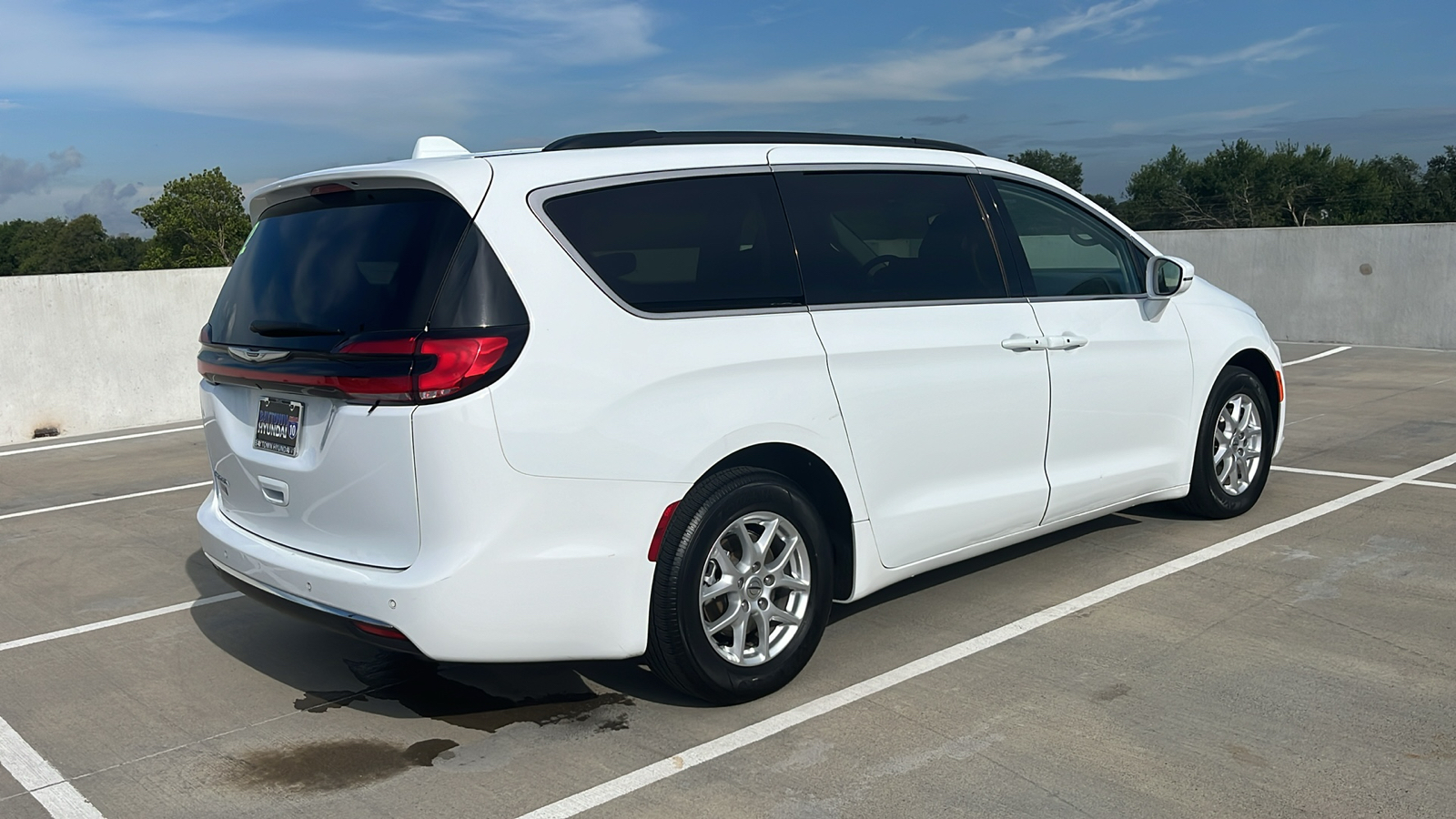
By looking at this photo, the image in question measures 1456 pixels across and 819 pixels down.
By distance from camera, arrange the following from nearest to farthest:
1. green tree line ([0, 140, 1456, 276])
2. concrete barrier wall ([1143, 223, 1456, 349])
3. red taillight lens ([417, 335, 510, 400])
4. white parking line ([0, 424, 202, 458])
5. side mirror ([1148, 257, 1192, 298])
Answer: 1. red taillight lens ([417, 335, 510, 400])
2. side mirror ([1148, 257, 1192, 298])
3. white parking line ([0, 424, 202, 458])
4. concrete barrier wall ([1143, 223, 1456, 349])
5. green tree line ([0, 140, 1456, 276])

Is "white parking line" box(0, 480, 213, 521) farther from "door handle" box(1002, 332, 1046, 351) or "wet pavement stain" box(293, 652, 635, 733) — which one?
"door handle" box(1002, 332, 1046, 351)

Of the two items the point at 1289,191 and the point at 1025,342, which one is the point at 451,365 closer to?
the point at 1025,342

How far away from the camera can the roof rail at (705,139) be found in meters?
4.05

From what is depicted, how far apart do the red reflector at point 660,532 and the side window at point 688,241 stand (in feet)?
2.03

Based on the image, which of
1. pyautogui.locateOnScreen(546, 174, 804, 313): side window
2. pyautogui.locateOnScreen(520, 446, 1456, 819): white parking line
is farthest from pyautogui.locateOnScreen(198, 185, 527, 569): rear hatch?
pyautogui.locateOnScreen(520, 446, 1456, 819): white parking line

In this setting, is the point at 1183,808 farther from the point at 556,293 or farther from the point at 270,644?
the point at 270,644

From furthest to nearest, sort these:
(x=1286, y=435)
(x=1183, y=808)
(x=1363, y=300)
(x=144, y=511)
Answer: (x=1363, y=300) < (x=1286, y=435) < (x=144, y=511) < (x=1183, y=808)

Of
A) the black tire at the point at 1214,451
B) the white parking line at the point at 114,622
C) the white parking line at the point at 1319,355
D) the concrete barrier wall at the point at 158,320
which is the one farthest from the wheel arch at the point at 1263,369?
the concrete barrier wall at the point at 158,320

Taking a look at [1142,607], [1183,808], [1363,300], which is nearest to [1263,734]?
[1183,808]

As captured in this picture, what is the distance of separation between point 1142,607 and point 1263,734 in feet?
4.06

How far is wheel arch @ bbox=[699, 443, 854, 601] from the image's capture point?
395cm

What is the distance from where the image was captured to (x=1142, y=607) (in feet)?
15.7

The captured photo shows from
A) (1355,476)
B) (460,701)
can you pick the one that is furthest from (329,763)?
(1355,476)

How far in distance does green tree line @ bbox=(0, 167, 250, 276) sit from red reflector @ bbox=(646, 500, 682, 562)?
115830mm
